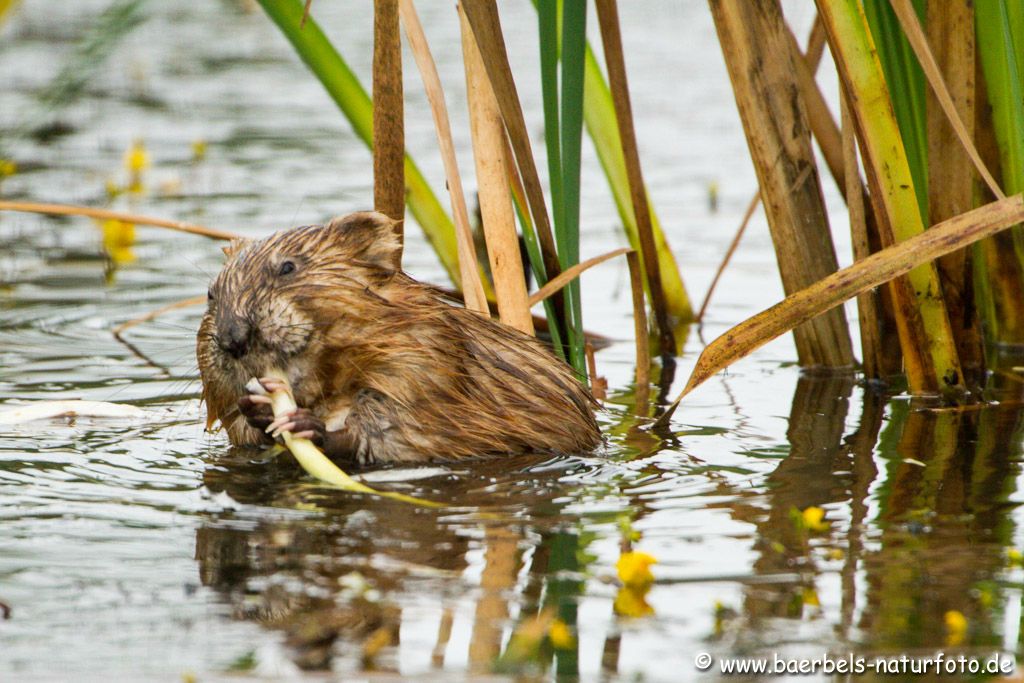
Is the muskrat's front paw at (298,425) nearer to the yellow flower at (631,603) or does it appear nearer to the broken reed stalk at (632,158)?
the yellow flower at (631,603)

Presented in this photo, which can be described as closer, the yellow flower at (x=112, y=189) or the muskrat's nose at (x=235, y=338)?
the muskrat's nose at (x=235, y=338)

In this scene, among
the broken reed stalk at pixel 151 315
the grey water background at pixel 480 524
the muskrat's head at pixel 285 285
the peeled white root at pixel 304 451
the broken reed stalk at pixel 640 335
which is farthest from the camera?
the broken reed stalk at pixel 151 315

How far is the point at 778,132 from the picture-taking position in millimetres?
4496

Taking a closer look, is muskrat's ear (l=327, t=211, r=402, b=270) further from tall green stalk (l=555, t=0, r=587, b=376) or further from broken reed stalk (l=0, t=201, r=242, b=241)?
broken reed stalk (l=0, t=201, r=242, b=241)

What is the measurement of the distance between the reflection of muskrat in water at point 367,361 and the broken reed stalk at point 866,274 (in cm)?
45

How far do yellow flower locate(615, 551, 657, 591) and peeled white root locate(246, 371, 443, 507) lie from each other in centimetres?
68

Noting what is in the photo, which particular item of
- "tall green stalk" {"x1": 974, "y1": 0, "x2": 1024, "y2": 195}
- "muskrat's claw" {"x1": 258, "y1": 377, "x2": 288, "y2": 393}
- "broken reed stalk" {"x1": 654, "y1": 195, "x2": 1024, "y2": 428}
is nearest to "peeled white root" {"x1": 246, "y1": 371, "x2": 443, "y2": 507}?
"muskrat's claw" {"x1": 258, "y1": 377, "x2": 288, "y2": 393}

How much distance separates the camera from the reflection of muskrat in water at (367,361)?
3713 millimetres

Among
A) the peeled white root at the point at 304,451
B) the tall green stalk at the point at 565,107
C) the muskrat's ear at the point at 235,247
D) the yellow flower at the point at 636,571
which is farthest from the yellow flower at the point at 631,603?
the muskrat's ear at the point at 235,247

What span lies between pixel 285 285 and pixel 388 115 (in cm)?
71

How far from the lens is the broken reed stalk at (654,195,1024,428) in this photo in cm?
379

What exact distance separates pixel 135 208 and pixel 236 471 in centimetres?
417

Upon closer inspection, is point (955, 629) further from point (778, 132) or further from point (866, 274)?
point (778, 132)

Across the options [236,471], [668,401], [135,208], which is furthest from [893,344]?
[135,208]
